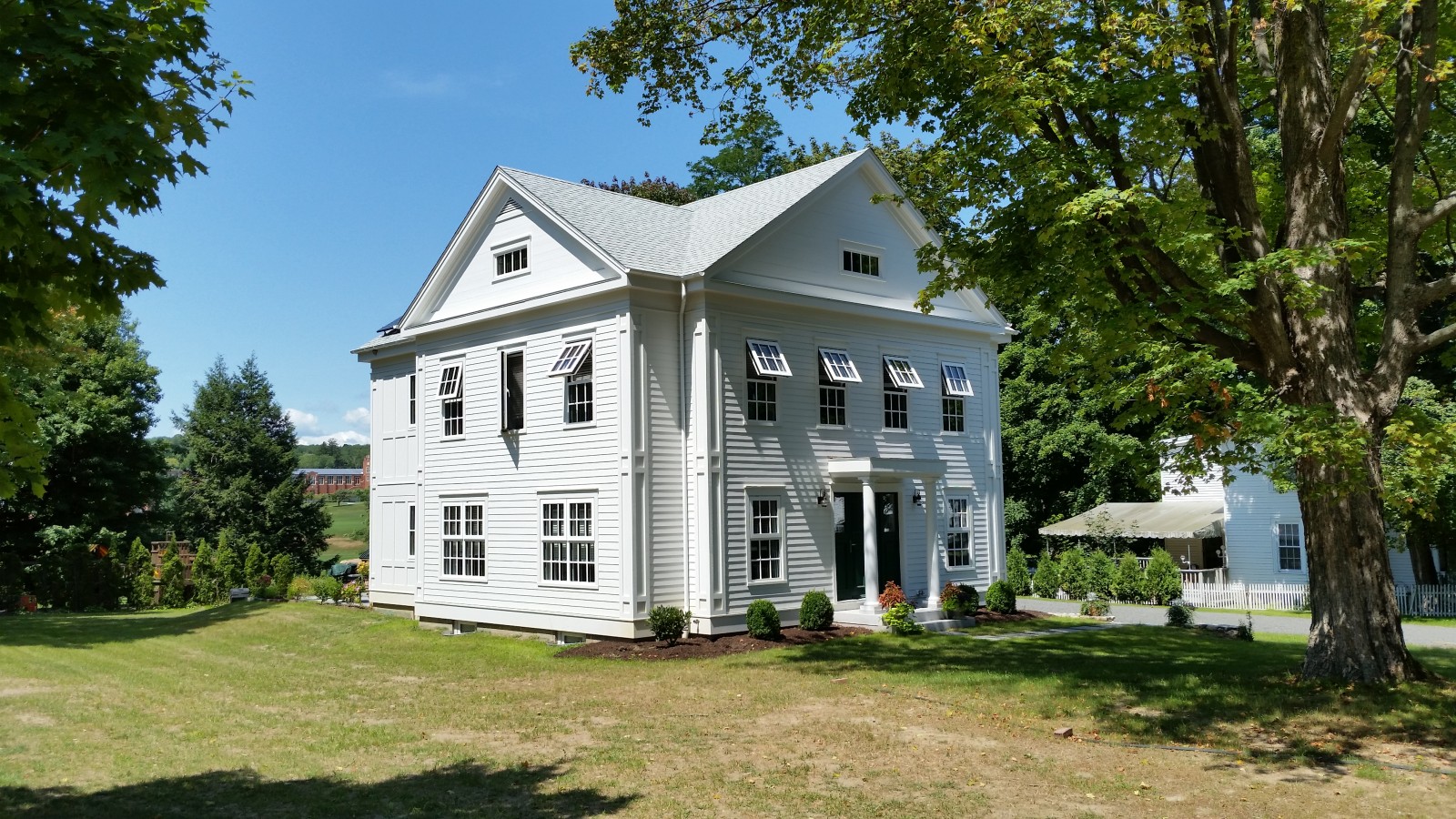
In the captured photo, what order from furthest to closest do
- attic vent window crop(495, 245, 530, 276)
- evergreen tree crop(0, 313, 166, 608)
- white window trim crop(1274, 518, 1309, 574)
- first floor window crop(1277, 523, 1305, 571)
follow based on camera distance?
first floor window crop(1277, 523, 1305, 571) < white window trim crop(1274, 518, 1309, 574) < evergreen tree crop(0, 313, 166, 608) < attic vent window crop(495, 245, 530, 276)

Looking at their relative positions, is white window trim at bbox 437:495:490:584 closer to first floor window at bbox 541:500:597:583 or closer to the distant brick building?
first floor window at bbox 541:500:597:583

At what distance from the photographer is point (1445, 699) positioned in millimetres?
11766

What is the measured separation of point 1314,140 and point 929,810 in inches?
386

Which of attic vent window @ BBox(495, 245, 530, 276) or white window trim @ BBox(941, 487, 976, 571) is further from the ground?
attic vent window @ BBox(495, 245, 530, 276)

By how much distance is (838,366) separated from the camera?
71.7 ft

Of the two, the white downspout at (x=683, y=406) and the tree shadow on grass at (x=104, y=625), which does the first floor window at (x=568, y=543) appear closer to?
the white downspout at (x=683, y=406)

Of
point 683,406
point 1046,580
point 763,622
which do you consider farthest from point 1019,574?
point 683,406

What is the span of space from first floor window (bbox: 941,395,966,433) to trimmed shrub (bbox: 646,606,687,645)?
860 cm

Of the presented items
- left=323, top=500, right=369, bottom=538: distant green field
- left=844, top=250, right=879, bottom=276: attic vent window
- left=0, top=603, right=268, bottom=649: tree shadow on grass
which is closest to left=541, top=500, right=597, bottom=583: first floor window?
left=844, top=250, right=879, bottom=276: attic vent window

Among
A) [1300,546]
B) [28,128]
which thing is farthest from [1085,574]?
[28,128]

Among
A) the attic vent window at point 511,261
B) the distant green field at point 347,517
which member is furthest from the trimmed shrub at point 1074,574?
the distant green field at point 347,517

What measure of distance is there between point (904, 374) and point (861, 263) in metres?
2.63

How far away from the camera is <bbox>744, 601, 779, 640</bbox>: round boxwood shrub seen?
63.9 feet

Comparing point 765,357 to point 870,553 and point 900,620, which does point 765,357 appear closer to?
point 870,553
